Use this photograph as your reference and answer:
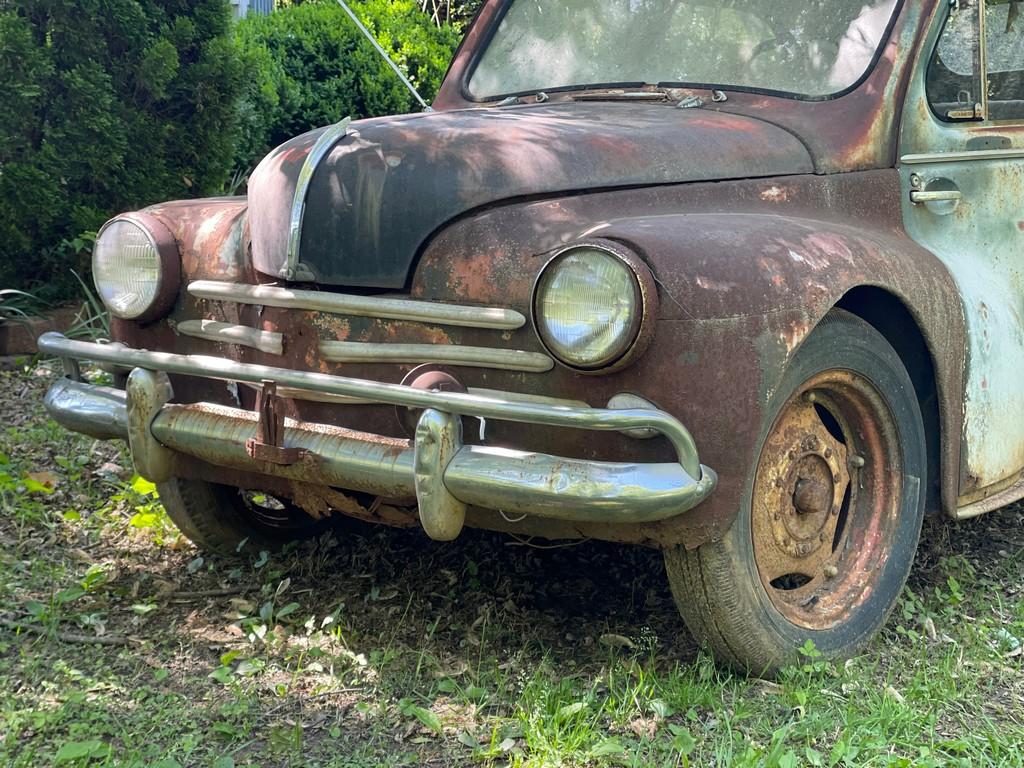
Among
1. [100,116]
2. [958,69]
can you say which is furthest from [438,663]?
[100,116]

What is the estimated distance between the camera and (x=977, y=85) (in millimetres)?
3555

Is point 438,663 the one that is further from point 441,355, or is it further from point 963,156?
point 963,156

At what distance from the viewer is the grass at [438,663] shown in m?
2.66

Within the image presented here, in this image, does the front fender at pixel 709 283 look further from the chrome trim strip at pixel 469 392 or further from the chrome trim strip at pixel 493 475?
the chrome trim strip at pixel 493 475

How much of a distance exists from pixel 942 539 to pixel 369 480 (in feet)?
7.33

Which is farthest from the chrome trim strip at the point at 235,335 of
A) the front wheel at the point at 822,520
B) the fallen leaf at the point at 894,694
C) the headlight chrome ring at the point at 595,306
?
the fallen leaf at the point at 894,694

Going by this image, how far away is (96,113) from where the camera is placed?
5.40 meters

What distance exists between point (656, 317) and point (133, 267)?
153 cm

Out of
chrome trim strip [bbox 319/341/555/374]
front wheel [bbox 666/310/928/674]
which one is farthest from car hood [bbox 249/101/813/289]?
front wheel [bbox 666/310/928/674]

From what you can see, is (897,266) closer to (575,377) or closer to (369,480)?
(575,377)

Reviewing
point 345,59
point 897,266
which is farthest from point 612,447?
point 345,59

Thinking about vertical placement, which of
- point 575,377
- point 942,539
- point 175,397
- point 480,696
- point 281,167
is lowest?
point 942,539

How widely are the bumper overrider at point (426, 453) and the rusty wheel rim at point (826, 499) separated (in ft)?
1.51

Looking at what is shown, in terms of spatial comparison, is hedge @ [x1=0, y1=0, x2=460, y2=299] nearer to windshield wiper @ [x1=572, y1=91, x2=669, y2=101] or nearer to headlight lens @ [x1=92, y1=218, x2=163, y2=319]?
headlight lens @ [x1=92, y1=218, x2=163, y2=319]
